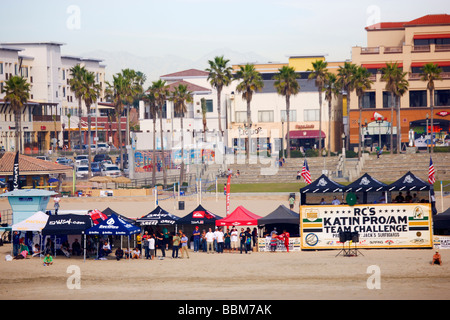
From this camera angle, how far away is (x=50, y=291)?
25.9 m

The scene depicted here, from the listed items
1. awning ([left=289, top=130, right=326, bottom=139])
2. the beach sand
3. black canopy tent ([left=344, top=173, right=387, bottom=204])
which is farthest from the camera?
awning ([left=289, top=130, right=326, bottom=139])

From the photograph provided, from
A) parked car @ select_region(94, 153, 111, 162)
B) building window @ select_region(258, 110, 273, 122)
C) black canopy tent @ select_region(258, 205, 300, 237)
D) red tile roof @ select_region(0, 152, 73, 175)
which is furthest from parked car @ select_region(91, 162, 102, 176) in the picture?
black canopy tent @ select_region(258, 205, 300, 237)

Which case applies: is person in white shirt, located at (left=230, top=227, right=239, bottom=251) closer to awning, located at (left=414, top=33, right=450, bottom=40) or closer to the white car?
the white car

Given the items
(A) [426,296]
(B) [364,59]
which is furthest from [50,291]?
(B) [364,59]

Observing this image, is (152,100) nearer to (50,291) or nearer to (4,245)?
(4,245)

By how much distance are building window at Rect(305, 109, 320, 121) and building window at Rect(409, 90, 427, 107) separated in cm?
1217

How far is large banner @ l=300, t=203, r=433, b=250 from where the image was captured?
108 feet

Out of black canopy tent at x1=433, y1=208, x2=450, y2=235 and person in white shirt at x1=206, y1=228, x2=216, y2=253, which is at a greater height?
black canopy tent at x1=433, y1=208, x2=450, y2=235

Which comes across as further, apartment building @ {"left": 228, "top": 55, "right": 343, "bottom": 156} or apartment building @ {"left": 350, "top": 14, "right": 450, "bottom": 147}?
apartment building @ {"left": 228, "top": 55, "right": 343, "bottom": 156}

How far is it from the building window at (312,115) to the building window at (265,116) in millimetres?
4833

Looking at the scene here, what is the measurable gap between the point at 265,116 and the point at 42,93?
141 ft

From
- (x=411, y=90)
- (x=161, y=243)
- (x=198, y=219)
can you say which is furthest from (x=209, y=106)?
(x=161, y=243)

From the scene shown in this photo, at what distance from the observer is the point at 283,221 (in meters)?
34.7
